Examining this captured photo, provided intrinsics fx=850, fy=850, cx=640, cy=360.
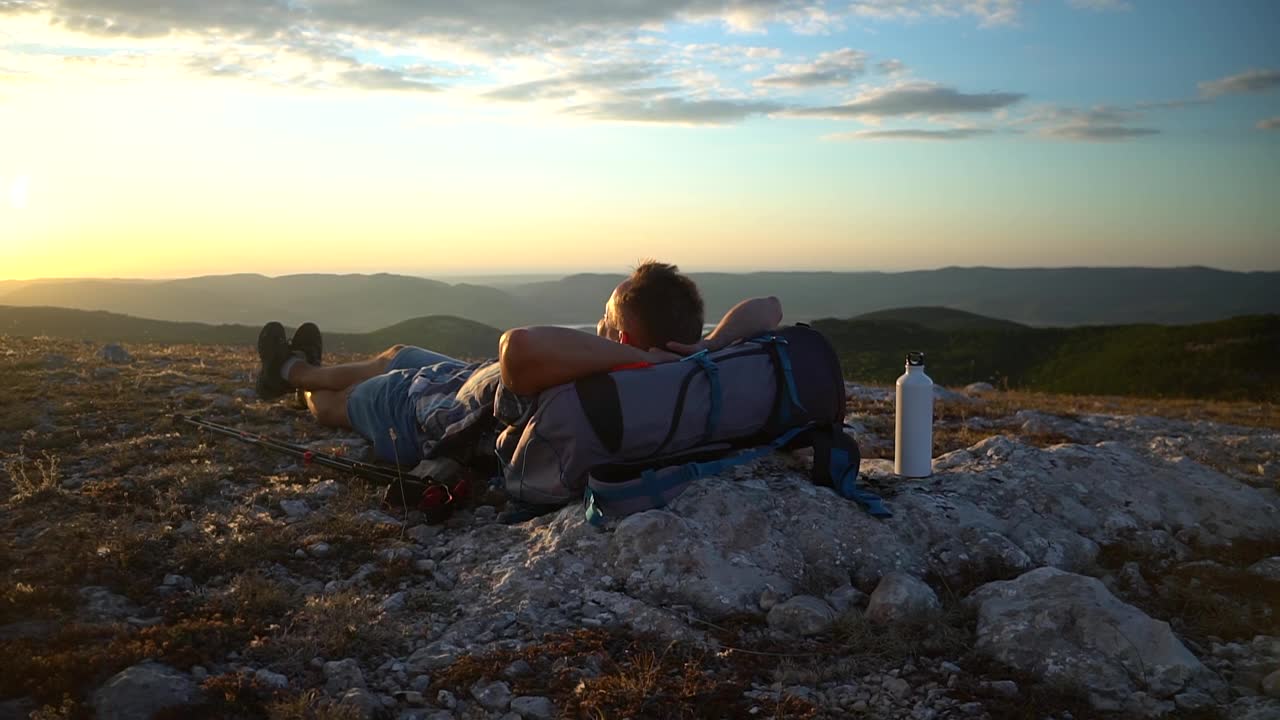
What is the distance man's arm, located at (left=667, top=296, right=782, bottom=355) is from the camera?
5094mm

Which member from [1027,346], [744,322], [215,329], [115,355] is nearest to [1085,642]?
[744,322]

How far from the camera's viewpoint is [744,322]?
Answer: 17.1 feet

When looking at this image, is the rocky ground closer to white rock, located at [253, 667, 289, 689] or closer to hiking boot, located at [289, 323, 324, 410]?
white rock, located at [253, 667, 289, 689]

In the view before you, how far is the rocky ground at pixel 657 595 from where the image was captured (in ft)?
10.1

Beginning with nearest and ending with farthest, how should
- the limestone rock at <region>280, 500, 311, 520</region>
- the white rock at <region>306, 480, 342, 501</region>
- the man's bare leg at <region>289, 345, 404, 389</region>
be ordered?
the limestone rock at <region>280, 500, 311, 520</region>
the white rock at <region>306, 480, 342, 501</region>
the man's bare leg at <region>289, 345, 404, 389</region>

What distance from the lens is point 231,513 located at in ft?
15.9

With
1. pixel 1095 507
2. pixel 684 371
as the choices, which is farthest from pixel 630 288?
pixel 1095 507

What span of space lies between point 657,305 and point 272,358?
3.98 metres

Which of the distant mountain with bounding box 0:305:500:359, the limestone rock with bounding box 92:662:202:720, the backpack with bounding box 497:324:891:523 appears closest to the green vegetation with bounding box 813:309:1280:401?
the distant mountain with bounding box 0:305:500:359

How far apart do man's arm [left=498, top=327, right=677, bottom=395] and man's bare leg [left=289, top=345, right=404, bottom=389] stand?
2.79m

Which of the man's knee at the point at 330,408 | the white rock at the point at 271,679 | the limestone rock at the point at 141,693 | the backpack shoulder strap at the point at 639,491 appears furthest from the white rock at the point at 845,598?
the man's knee at the point at 330,408

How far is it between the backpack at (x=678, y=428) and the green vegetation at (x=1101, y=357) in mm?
16868

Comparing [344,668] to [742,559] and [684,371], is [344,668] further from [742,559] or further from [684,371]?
[684,371]

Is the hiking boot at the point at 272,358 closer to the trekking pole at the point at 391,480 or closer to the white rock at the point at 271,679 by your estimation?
the trekking pole at the point at 391,480
